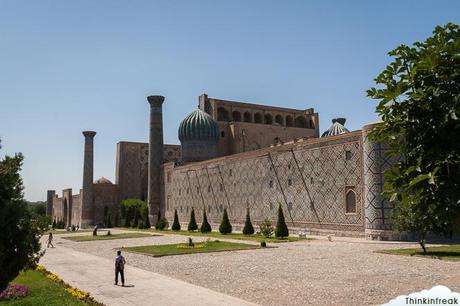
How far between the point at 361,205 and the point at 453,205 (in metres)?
21.8

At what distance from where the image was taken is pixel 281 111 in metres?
52.9

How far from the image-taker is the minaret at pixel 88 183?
177ft

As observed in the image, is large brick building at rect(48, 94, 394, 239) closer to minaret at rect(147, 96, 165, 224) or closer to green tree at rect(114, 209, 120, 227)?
minaret at rect(147, 96, 165, 224)

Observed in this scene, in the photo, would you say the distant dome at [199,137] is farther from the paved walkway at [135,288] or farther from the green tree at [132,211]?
the paved walkway at [135,288]

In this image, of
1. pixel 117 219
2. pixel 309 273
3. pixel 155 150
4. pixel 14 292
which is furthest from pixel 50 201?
pixel 309 273

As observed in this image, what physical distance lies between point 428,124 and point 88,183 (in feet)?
176

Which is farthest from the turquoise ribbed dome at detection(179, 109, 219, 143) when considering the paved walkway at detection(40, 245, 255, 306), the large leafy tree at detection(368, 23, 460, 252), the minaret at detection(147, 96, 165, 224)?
the large leafy tree at detection(368, 23, 460, 252)

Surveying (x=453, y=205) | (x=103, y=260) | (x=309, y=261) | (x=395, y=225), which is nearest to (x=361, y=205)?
(x=395, y=225)

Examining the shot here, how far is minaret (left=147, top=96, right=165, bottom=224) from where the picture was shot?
47281 millimetres

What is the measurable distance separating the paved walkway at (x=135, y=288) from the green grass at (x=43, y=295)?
2.27 feet

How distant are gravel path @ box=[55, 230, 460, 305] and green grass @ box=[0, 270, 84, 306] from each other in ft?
11.1

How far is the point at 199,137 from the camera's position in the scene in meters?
46.1

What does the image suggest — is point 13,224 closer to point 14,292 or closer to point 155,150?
point 14,292

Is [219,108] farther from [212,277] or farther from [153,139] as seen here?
[212,277]
